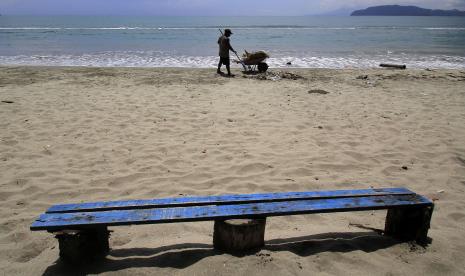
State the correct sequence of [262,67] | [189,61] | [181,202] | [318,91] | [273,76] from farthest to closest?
[189,61]
[262,67]
[273,76]
[318,91]
[181,202]

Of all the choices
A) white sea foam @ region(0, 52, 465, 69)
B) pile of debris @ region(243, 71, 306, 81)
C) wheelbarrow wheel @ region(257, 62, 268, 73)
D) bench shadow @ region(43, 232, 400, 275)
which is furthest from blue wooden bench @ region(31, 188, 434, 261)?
white sea foam @ region(0, 52, 465, 69)

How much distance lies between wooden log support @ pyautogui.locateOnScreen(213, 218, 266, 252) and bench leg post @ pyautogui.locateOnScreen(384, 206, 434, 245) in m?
1.23

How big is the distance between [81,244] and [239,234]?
47.8 inches

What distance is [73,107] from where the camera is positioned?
734 centimetres

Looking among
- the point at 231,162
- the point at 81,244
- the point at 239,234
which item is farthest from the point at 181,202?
the point at 231,162

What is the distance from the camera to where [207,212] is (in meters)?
2.60

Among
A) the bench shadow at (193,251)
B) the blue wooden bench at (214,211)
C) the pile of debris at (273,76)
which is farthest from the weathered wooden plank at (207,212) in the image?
the pile of debris at (273,76)

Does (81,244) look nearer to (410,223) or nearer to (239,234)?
(239,234)

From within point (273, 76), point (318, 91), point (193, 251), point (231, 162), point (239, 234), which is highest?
point (273, 76)

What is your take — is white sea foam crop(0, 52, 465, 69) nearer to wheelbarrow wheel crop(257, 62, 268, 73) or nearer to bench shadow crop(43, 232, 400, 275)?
wheelbarrow wheel crop(257, 62, 268, 73)

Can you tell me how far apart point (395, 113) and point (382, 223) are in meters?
4.63

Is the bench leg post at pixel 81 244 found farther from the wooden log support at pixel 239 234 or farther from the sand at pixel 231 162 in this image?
the wooden log support at pixel 239 234

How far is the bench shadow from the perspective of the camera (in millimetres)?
2594

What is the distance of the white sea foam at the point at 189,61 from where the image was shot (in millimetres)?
16641
